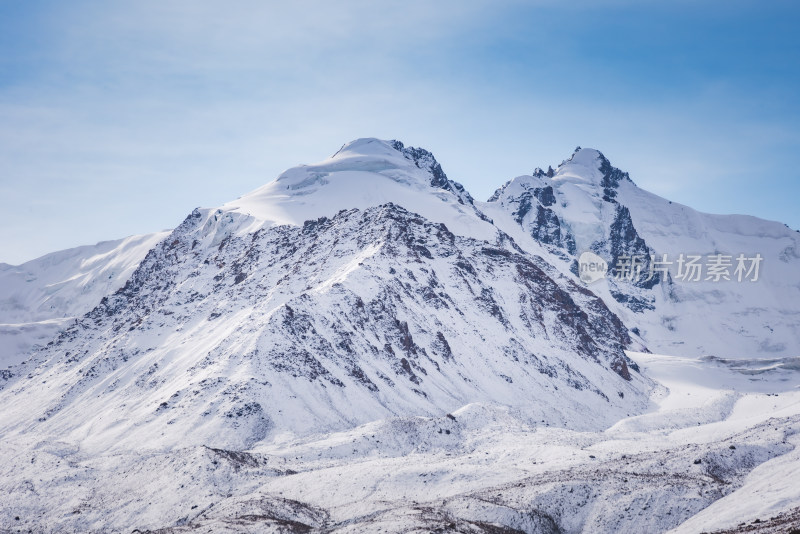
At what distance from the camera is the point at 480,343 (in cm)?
13700

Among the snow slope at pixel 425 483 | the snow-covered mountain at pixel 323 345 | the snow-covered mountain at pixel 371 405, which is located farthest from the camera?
the snow-covered mountain at pixel 323 345

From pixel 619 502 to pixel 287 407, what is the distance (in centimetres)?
5773

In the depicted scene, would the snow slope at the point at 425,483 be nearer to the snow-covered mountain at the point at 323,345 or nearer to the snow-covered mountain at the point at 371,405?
the snow-covered mountain at the point at 371,405

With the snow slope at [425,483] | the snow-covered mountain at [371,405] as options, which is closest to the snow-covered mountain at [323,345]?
the snow-covered mountain at [371,405]

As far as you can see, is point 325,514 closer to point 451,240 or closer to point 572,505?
point 572,505

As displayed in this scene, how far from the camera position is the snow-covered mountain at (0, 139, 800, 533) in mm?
57594

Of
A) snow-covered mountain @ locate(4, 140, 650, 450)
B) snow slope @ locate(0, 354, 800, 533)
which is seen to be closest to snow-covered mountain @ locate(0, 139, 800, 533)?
snow slope @ locate(0, 354, 800, 533)

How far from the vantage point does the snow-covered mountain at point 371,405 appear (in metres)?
57.6

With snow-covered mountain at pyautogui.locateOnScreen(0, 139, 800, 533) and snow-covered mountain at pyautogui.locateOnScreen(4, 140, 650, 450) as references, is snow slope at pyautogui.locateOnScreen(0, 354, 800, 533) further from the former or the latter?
snow-covered mountain at pyautogui.locateOnScreen(4, 140, 650, 450)

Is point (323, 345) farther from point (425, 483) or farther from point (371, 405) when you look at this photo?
point (425, 483)

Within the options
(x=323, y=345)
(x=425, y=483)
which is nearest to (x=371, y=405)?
(x=323, y=345)

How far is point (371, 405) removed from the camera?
10875 centimetres

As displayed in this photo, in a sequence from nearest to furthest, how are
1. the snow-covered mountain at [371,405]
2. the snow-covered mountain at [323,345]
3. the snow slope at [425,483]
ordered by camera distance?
the snow slope at [425,483], the snow-covered mountain at [371,405], the snow-covered mountain at [323,345]

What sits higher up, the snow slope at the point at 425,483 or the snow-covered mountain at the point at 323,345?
the snow-covered mountain at the point at 323,345
